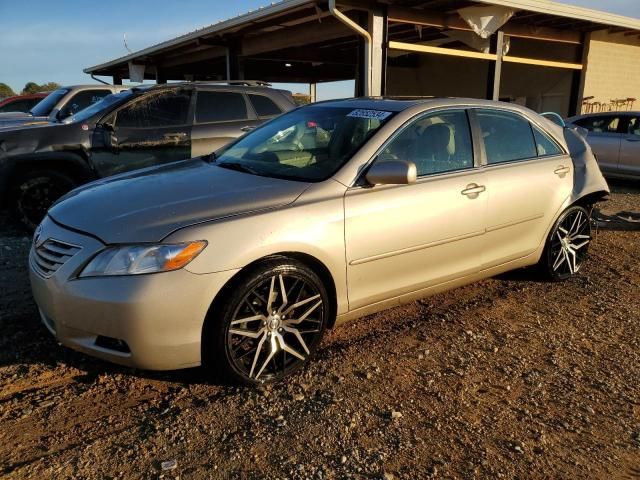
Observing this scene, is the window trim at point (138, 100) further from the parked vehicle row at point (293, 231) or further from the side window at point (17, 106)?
the side window at point (17, 106)

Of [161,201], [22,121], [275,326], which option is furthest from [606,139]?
[22,121]

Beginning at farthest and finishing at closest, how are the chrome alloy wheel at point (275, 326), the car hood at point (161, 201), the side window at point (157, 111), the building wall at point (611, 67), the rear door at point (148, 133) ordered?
the building wall at point (611, 67) < the side window at point (157, 111) < the rear door at point (148, 133) < the chrome alloy wheel at point (275, 326) < the car hood at point (161, 201)

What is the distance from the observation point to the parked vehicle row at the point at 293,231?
2680 millimetres

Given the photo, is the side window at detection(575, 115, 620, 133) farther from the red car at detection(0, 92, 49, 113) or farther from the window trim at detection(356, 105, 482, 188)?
the red car at detection(0, 92, 49, 113)

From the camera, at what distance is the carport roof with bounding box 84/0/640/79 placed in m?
10.3

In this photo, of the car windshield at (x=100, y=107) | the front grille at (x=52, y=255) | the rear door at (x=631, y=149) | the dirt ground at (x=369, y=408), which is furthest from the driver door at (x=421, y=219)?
the rear door at (x=631, y=149)

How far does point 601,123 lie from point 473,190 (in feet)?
26.9

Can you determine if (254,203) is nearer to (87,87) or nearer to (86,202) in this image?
(86,202)

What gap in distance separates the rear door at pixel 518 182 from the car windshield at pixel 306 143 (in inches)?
41.6

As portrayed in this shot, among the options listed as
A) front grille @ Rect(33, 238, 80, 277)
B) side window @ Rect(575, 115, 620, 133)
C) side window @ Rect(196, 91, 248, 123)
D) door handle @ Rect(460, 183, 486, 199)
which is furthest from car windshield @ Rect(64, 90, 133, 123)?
side window @ Rect(575, 115, 620, 133)

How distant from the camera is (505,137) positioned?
4.30 m

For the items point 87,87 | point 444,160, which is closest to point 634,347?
point 444,160

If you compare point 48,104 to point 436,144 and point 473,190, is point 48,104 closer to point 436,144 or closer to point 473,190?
point 436,144

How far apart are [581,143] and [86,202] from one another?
432 centimetres
